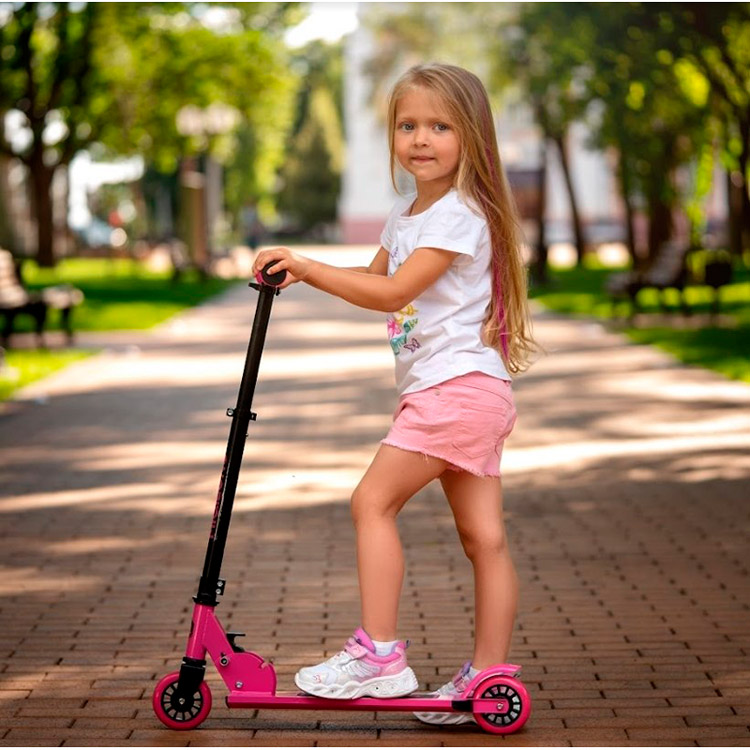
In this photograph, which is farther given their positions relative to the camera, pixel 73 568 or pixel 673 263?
pixel 673 263

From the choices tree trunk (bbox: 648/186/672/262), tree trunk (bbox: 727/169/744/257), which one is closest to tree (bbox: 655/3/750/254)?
tree trunk (bbox: 648/186/672/262)

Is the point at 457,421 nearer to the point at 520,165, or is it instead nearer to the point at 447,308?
the point at 447,308

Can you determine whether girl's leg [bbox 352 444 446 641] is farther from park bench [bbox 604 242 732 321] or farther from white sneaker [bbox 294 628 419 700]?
park bench [bbox 604 242 732 321]

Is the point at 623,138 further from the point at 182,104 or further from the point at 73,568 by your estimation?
the point at 73,568

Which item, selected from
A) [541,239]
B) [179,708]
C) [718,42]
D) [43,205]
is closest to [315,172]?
[43,205]

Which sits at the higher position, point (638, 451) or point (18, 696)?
point (18, 696)

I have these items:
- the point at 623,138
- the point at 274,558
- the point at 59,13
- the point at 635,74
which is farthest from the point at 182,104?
the point at 274,558

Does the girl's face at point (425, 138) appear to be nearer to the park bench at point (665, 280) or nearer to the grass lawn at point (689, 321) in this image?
the grass lawn at point (689, 321)

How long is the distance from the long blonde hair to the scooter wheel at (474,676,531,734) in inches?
33.2

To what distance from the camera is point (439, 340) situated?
14.4 ft

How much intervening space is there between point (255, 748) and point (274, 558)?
9.74ft

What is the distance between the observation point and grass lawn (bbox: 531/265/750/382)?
55.3 ft

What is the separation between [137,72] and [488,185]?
1475 inches

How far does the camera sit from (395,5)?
1871 inches
